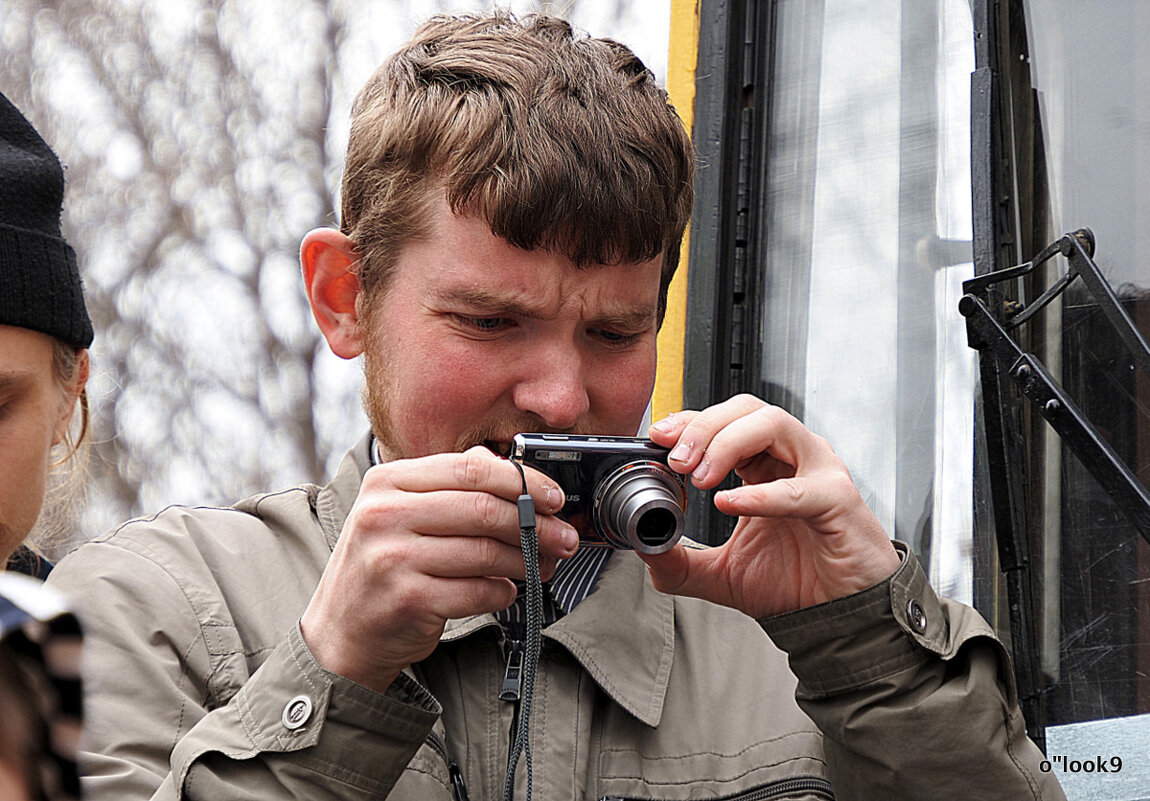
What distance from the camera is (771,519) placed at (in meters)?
2.07

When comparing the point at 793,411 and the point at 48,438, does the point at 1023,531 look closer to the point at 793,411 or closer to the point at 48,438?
the point at 793,411

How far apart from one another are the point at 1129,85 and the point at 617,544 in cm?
150

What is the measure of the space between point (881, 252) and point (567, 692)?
1505 millimetres

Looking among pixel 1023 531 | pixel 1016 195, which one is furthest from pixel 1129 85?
pixel 1023 531

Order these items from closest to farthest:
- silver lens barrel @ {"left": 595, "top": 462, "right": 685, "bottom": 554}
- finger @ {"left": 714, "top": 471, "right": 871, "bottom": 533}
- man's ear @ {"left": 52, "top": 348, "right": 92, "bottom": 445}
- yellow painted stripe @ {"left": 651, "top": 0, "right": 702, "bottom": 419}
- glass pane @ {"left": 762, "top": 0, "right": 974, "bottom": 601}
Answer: silver lens barrel @ {"left": 595, "top": 462, "right": 685, "bottom": 554}
finger @ {"left": 714, "top": 471, "right": 871, "bottom": 533}
man's ear @ {"left": 52, "top": 348, "right": 92, "bottom": 445}
glass pane @ {"left": 762, "top": 0, "right": 974, "bottom": 601}
yellow painted stripe @ {"left": 651, "top": 0, "right": 702, "bottom": 419}

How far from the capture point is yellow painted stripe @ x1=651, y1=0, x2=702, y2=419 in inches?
126

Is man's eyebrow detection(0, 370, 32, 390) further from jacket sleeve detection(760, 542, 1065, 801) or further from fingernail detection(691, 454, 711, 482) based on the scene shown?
jacket sleeve detection(760, 542, 1065, 801)

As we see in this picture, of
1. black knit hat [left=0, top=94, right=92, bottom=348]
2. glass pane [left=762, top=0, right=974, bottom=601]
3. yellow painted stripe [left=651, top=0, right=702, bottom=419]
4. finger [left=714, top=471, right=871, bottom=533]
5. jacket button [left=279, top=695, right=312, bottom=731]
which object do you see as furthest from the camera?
yellow painted stripe [left=651, top=0, right=702, bottom=419]

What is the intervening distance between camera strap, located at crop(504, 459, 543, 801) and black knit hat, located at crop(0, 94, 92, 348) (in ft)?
2.95

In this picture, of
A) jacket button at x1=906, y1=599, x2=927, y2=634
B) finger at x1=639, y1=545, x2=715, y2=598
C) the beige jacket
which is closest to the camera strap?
the beige jacket

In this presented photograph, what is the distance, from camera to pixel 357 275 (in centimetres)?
219

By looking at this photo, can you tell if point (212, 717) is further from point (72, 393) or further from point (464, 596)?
point (72, 393)

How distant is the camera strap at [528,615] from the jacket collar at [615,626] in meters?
0.24

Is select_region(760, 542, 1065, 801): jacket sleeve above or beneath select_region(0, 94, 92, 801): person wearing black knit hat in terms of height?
beneath
